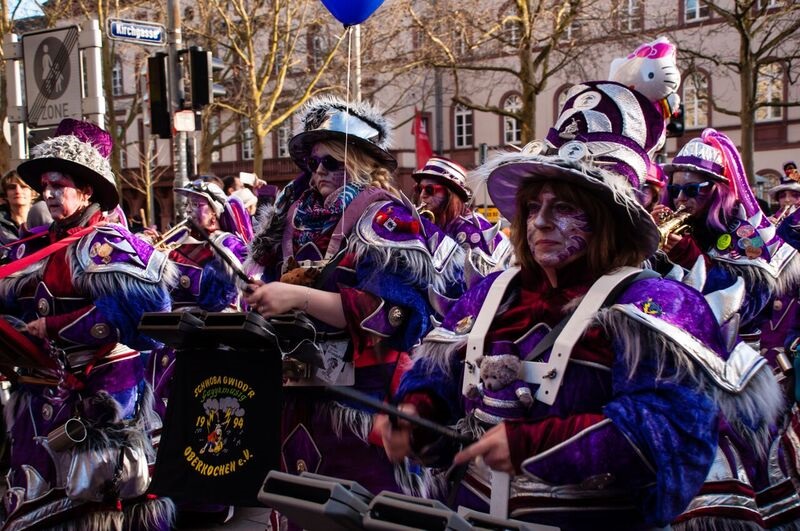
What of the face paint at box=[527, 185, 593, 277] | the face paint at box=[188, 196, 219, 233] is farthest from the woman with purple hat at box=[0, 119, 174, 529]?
the face paint at box=[188, 196, 219, 233]

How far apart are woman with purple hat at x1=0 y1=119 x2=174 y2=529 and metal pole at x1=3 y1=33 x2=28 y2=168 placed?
452 cm

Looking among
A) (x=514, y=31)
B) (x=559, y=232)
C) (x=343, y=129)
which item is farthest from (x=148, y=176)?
(x=559, y=232)

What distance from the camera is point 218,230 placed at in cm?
779

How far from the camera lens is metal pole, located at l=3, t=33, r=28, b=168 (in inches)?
357

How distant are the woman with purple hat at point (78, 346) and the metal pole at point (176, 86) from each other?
5662 mm

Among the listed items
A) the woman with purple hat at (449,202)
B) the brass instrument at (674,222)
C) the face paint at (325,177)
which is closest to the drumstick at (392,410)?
the face paint at (325,177)

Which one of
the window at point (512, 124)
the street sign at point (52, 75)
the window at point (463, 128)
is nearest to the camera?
the street sign at point (52, 75)

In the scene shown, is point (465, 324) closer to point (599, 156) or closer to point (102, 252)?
point (599, 156)

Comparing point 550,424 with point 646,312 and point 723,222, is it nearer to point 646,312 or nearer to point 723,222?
point 646,312

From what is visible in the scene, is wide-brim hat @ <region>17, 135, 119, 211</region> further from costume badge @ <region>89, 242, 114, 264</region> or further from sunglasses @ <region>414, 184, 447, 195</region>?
sunglasses @ <region>414, 184, 447, 195</region>

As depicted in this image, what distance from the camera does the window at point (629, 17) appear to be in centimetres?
2052

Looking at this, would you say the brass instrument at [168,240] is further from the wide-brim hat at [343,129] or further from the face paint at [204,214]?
the wide-brim hat at [343,129]

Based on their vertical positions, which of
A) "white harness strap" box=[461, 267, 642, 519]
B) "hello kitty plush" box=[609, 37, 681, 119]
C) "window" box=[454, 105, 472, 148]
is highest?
"window" box=[454, 105, 472, 148]

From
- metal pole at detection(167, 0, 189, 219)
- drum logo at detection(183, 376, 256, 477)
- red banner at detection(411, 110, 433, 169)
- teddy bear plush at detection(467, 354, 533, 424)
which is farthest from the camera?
red banner at detection(411, 110, 433, 169)
